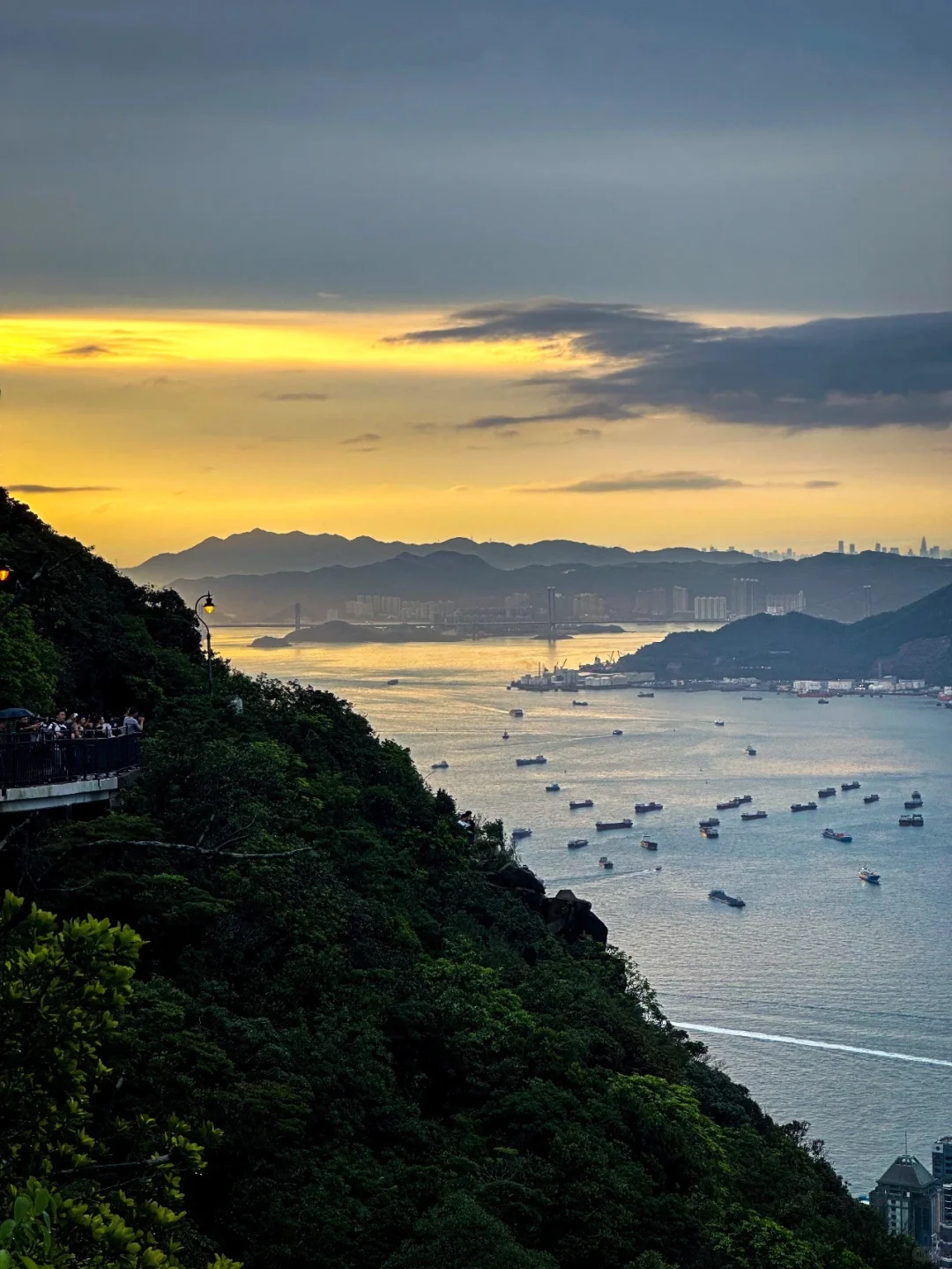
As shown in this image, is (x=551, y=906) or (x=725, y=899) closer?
(x=551, y=906)

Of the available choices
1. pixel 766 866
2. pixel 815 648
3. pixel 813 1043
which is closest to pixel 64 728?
pixel 813 1043

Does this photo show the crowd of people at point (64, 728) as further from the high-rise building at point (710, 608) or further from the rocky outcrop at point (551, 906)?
the high-rise building at point (710, 608)

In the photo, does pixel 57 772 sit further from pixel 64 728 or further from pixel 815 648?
pixel 815 648

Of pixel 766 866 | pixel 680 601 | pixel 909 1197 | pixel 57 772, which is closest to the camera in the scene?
pixel 57 772

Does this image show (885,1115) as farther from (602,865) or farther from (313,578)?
(313,578)

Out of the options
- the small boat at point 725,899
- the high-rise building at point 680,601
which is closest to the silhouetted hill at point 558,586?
the high-rise building at point 680,601

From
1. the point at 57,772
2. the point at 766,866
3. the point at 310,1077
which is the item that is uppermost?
the point at 57,772
